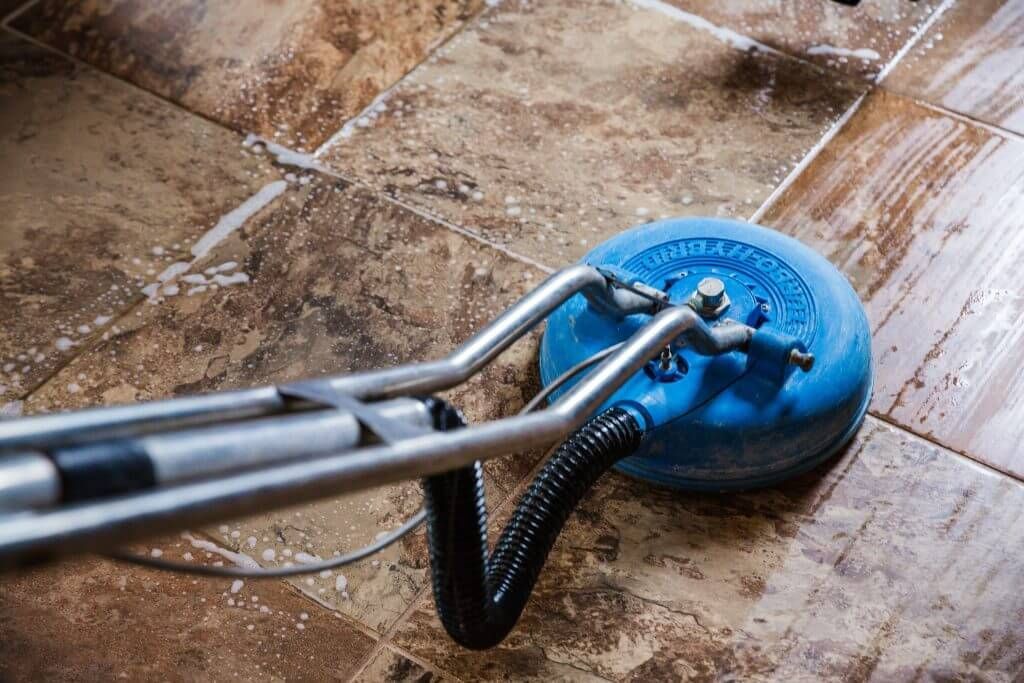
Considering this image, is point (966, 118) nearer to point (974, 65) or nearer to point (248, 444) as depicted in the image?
point (974, 65)

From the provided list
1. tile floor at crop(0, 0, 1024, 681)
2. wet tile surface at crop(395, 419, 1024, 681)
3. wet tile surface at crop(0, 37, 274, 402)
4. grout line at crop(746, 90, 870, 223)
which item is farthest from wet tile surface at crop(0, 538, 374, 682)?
grout line at crop(746, 90, 870, 223)

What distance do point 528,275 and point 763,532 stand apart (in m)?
0.53

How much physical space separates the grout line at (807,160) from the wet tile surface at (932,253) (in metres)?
0.01

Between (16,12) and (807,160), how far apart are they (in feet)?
4.78

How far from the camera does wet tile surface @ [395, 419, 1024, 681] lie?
128 centimetres

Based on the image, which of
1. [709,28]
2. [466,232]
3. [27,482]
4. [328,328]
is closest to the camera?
[27,482]

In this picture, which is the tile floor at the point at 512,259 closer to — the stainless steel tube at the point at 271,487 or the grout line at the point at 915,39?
the grout line at the point at 915,39

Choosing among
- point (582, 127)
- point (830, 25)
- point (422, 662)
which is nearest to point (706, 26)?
point (830, 25)

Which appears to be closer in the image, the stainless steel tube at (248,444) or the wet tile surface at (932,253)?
the stainless steel tube at (248,444)

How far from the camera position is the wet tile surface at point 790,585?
128 centimetres

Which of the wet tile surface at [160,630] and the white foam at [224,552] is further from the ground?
the white foam at [224,552]

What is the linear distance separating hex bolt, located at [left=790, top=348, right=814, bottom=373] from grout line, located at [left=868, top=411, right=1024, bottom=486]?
0.25 meters

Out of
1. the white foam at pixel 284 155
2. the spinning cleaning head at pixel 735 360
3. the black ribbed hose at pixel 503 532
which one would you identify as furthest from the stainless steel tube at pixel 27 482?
the white foam at pixel 284 155

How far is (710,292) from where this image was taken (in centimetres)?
136
